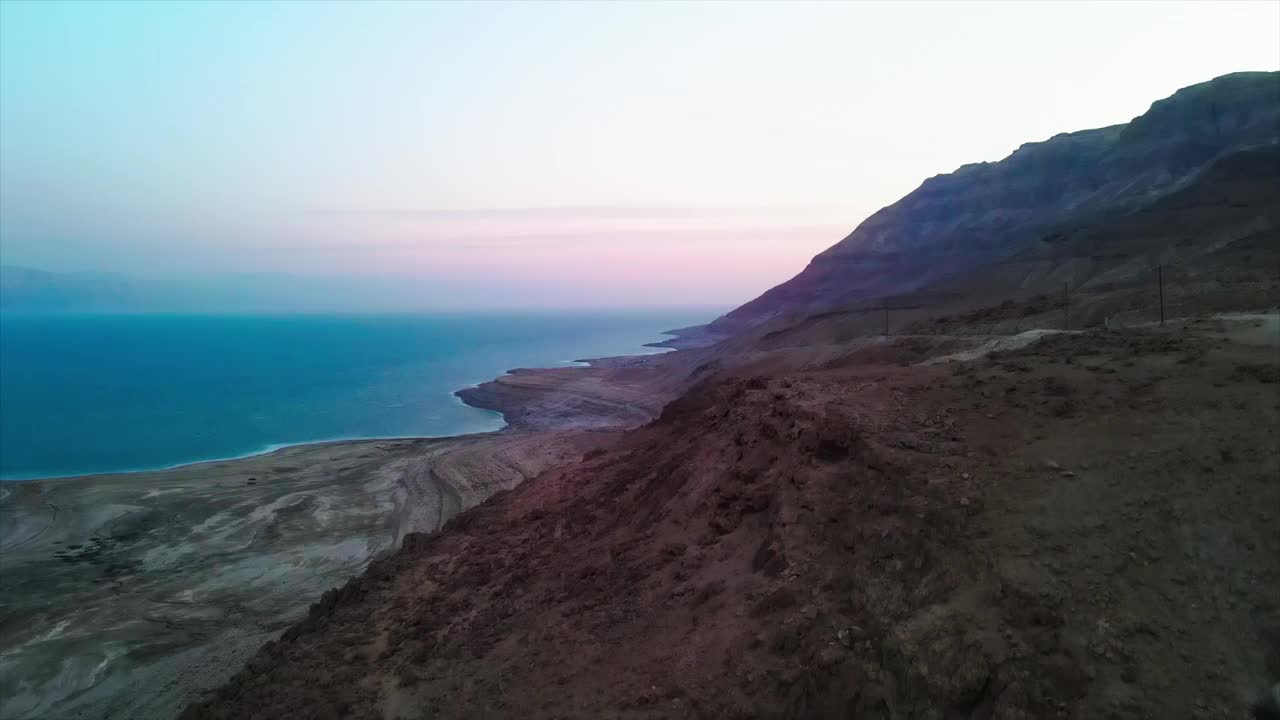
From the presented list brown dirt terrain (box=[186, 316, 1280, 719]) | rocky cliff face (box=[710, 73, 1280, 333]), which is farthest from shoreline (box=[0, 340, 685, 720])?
rocky cliff face (box=[710, 73, 1280, 333])

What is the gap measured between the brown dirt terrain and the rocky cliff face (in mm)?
56906

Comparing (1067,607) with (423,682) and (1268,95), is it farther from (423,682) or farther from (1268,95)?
(1268,95)

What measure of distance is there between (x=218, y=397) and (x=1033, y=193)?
87938 millimetres

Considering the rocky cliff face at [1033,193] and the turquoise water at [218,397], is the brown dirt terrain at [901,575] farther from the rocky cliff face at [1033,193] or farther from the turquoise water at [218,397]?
the rocky cliff face at [1033,193]

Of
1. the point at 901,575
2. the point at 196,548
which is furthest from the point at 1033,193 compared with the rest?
the point at 901,575

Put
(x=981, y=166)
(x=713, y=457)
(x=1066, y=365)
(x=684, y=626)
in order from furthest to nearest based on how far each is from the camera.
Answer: (x=981, y=166) < (x=713, y=457) < (x=1066, y=365) < (x=684, y=626)

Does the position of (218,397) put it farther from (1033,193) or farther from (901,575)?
(1033,193)

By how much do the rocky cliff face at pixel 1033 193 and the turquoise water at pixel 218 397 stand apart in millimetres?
33018

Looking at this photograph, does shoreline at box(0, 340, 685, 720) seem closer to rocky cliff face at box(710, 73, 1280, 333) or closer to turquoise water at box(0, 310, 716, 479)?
turquoise water at box(0, 310, 716, 479)

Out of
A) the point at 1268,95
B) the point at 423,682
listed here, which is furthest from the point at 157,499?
the point at 1268,95

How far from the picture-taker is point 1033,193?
79.4 meters

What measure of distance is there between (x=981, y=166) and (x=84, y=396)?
4038 inches

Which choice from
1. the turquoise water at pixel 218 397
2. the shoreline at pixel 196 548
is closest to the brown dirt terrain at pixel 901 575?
the shoreline at pixel 196 548

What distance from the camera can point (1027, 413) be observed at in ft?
29.3
